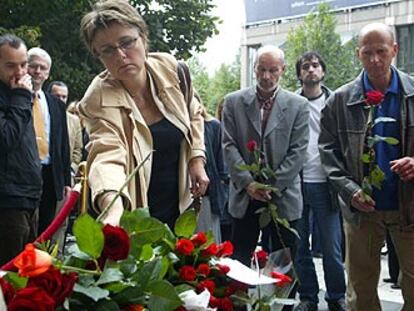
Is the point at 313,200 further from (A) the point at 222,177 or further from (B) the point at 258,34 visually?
(B) the point at 258,34

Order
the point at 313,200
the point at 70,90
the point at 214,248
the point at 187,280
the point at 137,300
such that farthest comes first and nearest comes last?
the point at 70,90 → the point at 313,200 → the point at 214,248 → the point at 187,280 → the point at 137,300

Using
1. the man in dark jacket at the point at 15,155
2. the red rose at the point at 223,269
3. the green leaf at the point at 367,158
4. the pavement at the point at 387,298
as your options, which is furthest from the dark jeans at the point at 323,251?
the red rose at the point at 223,269

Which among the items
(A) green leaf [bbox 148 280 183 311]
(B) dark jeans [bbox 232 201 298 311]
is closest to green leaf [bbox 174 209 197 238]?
(A) green leaf [bbox 148 280 183 311]

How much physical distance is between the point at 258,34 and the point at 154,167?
34.7 metres

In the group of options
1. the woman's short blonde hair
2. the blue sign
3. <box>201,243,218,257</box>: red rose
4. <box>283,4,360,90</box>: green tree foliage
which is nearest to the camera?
<box>201,243,218,257</box>: red rose

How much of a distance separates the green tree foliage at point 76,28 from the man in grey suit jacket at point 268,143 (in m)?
6.21

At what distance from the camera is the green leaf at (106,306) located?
1171mm

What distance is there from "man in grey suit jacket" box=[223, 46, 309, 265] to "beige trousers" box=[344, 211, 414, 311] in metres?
0.64

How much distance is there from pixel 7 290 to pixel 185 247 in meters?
0.41

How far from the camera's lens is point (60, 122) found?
4488 mm

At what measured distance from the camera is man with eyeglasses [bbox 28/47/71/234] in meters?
4.38

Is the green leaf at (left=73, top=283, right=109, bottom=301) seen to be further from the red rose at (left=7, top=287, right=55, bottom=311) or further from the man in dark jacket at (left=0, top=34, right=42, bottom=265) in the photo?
the man in dark jacket at (left=0, top=34, right=42, bottom=265)

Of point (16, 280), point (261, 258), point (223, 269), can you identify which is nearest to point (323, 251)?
point (261, 258)

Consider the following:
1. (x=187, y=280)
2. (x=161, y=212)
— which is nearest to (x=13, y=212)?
(x=161, y=212)
